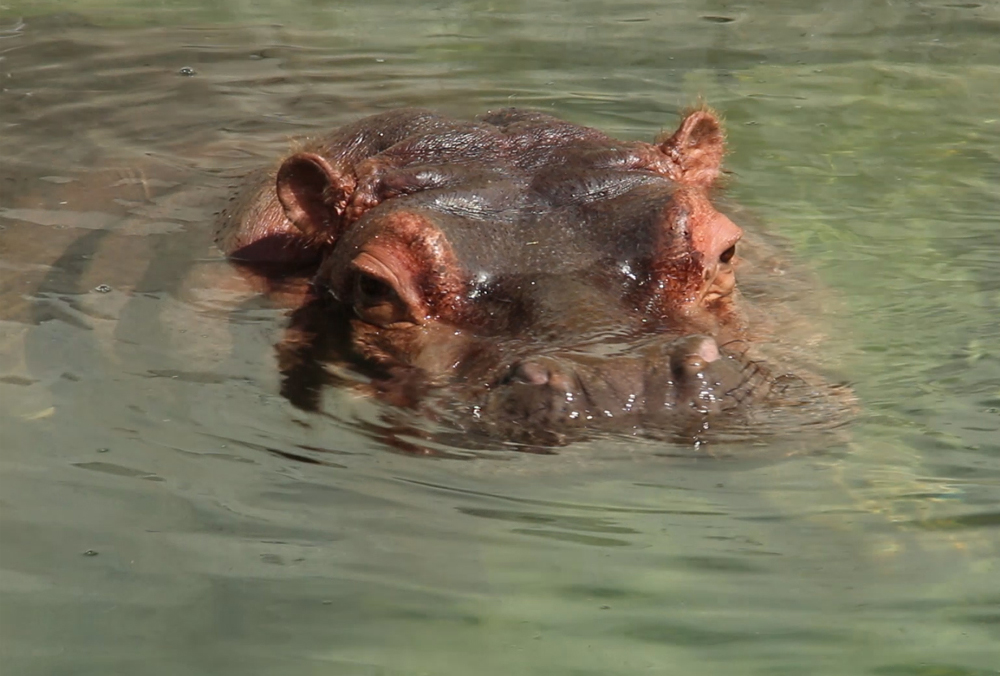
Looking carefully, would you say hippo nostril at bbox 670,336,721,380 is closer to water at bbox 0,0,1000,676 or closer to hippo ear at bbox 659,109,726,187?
water at bbox 0,0,1000,676

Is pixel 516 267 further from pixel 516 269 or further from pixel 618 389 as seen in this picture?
pixel 618 389

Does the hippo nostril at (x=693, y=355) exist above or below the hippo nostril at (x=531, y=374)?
above

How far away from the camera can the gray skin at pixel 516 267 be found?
4238 millimetres

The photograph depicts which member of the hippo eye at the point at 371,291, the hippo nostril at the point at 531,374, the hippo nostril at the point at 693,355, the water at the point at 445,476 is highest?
the hippo nostril at the point at 693,355

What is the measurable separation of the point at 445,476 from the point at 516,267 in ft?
3.34

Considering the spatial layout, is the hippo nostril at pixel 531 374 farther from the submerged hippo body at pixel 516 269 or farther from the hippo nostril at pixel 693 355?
the hippo nostril at pixel 693 355

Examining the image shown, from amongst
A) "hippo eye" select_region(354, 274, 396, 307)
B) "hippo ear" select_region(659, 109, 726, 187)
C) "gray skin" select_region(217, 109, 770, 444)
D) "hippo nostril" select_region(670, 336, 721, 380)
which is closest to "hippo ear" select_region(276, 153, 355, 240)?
"gray skin" select_region(217, 109, 770, 444)

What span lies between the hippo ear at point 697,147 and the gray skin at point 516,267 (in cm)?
1

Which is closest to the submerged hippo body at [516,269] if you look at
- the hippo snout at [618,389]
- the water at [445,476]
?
the hippo snout at [618,389]

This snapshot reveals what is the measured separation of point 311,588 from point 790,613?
1.12 m

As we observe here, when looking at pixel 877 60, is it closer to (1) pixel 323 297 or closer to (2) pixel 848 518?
(1) pixel 323 297

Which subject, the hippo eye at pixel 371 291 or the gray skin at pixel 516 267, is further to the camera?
the hippo eye at pixel 371 291

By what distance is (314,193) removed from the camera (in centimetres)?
575

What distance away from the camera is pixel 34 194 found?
7.08m
